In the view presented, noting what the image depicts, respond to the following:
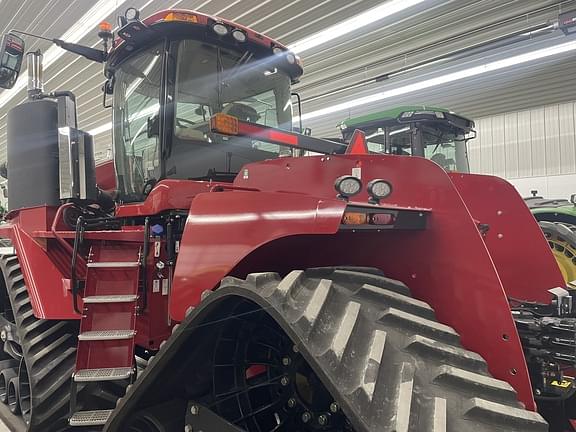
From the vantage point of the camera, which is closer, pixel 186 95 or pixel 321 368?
pixel 321 368

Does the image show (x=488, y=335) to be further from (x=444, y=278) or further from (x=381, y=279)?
(x=381, y=279)

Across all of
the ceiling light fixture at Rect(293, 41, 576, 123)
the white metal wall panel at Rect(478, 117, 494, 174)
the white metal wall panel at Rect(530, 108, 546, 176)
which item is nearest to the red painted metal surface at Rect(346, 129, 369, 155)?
the ceiling light fixture at Rect(293, 41, 576, 123)

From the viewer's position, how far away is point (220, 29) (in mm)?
3000

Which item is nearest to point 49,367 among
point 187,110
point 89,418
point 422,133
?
point 89,418

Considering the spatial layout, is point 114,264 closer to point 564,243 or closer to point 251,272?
→ point 251,272

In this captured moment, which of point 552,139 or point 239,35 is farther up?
point 552,139

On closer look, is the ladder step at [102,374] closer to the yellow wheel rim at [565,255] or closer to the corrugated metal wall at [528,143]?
the yellow wheel rim at [565,255]

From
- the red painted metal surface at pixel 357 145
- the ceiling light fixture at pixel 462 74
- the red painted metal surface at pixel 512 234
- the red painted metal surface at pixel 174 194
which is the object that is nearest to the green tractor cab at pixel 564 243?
the red painted metal surface at pixel 512 234

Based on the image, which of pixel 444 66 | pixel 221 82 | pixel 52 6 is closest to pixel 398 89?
pixel 444 66

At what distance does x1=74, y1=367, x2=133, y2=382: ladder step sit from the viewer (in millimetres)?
2502

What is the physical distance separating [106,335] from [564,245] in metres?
3.81

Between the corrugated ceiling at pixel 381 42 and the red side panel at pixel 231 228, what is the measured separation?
6.62m

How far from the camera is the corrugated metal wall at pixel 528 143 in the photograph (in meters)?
13.2

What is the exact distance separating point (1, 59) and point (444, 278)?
3.53 metres
